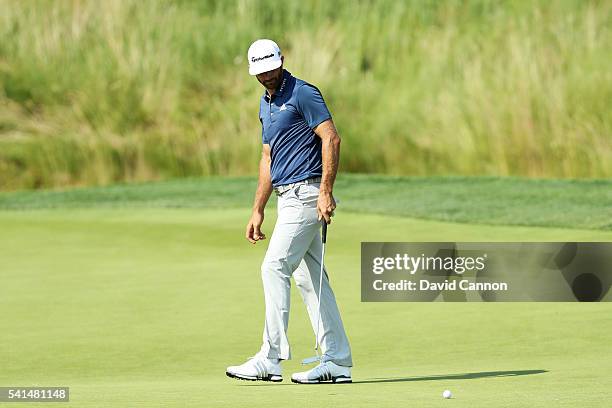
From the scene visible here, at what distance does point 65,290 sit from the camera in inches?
392

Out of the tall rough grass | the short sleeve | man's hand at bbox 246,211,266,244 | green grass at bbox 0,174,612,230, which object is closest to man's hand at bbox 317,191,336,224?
the short sleeve

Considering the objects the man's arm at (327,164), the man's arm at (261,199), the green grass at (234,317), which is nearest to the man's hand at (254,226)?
the man's arm at (261,199)

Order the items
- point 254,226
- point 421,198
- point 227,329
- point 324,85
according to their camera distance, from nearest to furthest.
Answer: point 254,226 → point 227,329 → point 421,198 → point 324,85

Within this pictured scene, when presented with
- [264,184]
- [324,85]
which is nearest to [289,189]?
[264,184]

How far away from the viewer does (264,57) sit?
6.50 metres

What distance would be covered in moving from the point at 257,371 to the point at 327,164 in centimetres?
98

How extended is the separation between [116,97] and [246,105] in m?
1.79

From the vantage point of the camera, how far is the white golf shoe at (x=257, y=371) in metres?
6.53

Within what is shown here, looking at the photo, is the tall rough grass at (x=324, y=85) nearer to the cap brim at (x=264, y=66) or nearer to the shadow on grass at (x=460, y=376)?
the shadow on grass at (x=460, y=376)

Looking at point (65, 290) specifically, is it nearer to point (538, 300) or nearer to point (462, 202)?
point (538, 300)

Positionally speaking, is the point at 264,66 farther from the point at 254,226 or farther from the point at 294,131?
the point at 254,226

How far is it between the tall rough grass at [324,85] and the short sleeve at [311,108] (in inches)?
440

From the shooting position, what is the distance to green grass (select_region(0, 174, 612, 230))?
44.5 ft

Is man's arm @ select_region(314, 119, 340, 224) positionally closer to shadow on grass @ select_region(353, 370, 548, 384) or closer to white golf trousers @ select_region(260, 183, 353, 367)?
white golf trousers @ select_region(260, 183, 353, 367)
